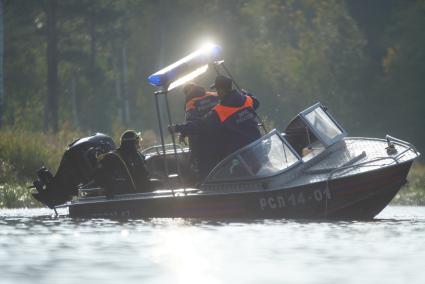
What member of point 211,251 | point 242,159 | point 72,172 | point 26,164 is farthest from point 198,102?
point 26,164

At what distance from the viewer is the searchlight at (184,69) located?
71.1 feet

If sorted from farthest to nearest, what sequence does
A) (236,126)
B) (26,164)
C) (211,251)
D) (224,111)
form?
(26,164)
(236,126)
(224,111)
(211,251)

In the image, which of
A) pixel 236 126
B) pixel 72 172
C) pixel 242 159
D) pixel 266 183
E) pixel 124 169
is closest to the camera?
pixel 266 183

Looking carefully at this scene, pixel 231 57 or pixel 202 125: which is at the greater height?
pixel 231 57

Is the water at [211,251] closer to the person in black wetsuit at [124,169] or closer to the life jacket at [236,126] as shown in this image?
the person in black wetsuit at [124,169]

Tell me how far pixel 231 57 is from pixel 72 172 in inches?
2217

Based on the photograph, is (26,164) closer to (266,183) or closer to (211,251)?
(266,183)

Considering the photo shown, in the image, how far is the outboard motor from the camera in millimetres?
22719

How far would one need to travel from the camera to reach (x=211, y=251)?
59.4ft

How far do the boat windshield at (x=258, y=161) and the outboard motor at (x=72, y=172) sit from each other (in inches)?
78.6

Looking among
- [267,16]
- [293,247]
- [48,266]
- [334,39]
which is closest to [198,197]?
[293,247]

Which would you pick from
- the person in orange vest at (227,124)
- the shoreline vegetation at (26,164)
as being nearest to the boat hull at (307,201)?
the person in orange vest at (227,124)

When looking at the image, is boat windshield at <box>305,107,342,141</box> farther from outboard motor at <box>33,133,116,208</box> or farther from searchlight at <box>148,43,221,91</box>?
outboard motor at <box>33,133,116,208</box>

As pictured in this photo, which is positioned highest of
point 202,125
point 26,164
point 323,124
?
point 26,164
